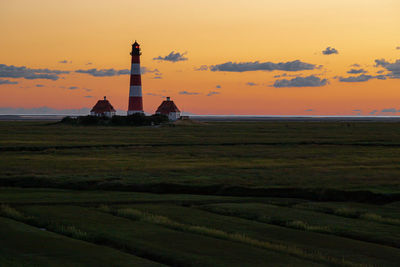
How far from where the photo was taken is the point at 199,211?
86.1 ft

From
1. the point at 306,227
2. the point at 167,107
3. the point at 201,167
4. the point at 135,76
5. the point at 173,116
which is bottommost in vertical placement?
the point at 306,227

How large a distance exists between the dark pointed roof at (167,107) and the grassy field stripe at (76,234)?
124 metres

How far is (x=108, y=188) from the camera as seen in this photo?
35.4m

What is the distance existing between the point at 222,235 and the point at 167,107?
131 metres

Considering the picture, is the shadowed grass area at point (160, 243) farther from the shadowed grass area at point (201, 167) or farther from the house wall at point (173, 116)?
the house wall at point (173, 116)

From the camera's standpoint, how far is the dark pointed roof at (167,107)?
149812 mm

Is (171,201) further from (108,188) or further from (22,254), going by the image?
(22,254)

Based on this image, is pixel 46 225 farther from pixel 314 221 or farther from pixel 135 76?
pixel 135 76

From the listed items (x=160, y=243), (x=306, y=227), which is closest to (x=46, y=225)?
(x=160, y=243)

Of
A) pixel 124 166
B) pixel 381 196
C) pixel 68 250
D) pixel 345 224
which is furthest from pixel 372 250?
pixel 124 166

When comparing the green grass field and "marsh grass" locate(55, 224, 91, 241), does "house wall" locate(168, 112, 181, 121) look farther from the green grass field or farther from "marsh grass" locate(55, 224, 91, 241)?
"marsh grass" locate(55, 224, 91, 241)

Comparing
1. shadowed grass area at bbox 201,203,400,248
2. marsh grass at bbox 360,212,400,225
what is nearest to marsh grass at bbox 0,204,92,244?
shadowed grass area at bbox 201,203,400,248

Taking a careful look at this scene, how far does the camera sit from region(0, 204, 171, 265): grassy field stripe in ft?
57.3

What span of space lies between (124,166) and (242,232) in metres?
26.0
